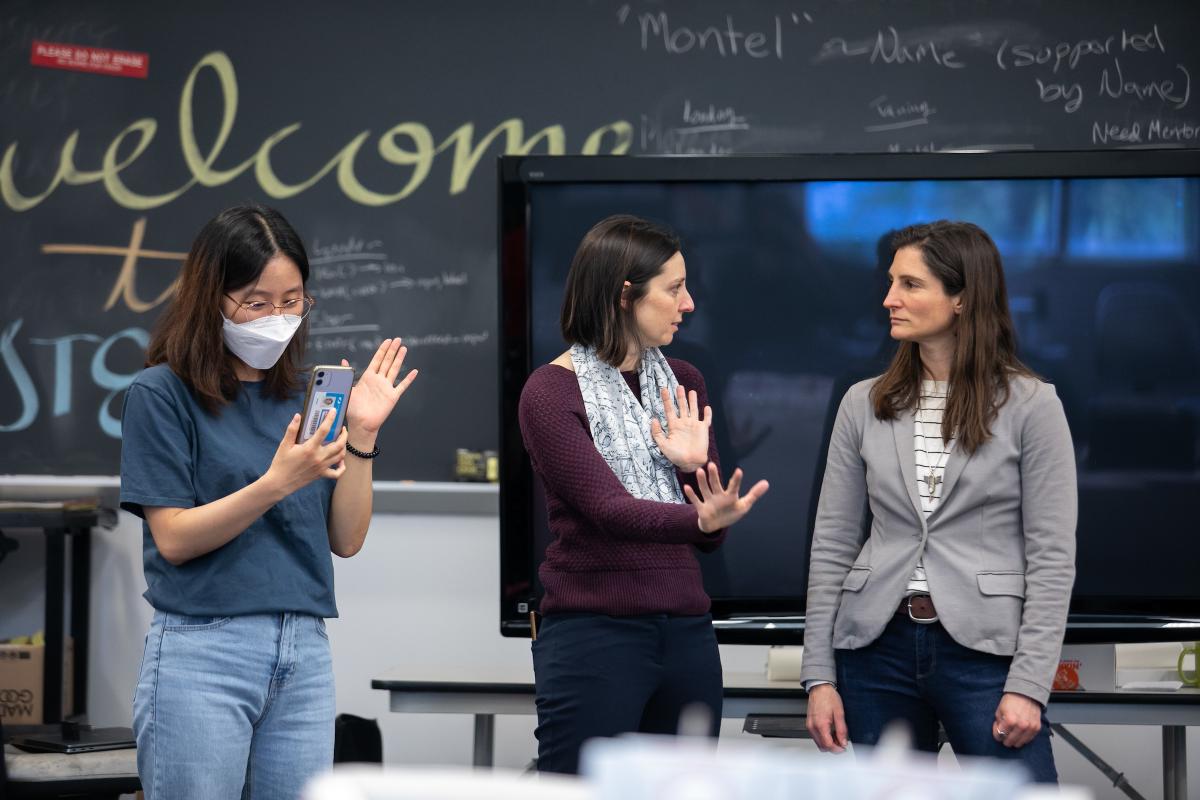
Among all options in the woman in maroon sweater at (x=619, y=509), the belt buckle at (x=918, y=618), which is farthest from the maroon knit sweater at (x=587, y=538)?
the belt buckle at (x=918, y=618)

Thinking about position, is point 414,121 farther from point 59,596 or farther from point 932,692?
point 932,692

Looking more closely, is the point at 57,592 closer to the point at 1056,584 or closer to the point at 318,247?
the point at 318,247

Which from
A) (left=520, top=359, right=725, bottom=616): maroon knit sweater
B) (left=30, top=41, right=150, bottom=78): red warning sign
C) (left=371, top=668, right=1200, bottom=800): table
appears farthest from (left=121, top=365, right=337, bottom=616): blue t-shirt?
(left=30, top=41, right=150, bottom=78): red warning sign

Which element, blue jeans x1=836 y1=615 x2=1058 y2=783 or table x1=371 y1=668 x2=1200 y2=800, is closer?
blue jeans x1=836 y1=615 x2=1058 y2=783

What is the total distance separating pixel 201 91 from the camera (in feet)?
12.7

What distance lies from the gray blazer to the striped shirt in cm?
2

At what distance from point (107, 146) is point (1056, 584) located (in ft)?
10.2

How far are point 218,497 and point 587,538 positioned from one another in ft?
1.85

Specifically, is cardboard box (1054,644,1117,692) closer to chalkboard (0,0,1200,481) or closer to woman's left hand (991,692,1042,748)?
woman's left hand (991,692,1042,748)

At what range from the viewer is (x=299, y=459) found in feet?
5.37

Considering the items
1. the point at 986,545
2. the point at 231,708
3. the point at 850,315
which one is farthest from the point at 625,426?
the point at 850,315

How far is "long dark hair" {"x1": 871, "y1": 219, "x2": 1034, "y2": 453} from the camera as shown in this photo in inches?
80.9

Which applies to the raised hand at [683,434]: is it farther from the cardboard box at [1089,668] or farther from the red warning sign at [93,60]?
the red warning sign at [93,60]

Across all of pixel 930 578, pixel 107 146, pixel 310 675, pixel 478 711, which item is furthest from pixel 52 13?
pixel 930 578
